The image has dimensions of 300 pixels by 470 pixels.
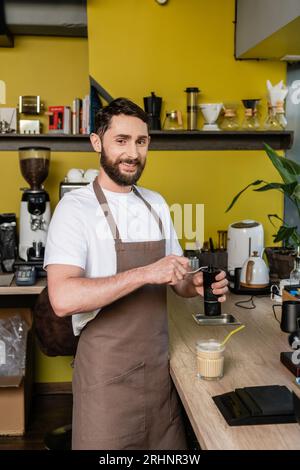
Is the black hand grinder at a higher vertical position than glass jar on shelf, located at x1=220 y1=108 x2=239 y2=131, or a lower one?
lower

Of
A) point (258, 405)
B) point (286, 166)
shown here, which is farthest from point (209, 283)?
point (258, 405)

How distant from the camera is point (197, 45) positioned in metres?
3.59

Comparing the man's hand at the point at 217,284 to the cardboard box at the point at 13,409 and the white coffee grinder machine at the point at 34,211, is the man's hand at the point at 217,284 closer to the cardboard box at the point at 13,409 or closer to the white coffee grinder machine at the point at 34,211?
the white coffee grinder machine at the point at 34,211

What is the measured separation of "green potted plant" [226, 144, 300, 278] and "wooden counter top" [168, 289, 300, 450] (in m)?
0.36

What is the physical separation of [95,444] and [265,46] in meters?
2.38

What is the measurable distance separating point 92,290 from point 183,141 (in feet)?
6.97

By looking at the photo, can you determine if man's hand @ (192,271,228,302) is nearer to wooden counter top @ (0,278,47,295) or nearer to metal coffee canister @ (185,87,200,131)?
wooden counter top @ (0,278,47,295)

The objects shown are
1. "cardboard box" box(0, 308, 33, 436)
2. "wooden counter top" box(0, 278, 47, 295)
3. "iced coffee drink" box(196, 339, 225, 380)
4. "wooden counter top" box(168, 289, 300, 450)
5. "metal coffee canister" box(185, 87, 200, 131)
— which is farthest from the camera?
"metal coffee canister" box(185, 87, 200, 131)

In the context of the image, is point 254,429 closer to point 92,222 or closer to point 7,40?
point 92,222

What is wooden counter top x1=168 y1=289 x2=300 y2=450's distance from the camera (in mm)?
1353

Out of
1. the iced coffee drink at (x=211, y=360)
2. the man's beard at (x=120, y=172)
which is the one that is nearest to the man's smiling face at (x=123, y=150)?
the man's beard at (x=120, y=172)

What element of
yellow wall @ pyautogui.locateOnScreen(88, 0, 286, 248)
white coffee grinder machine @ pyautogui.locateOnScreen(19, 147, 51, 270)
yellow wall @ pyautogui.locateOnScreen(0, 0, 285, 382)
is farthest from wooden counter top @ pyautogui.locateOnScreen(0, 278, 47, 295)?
yellow wall @ pyautogui.locateOnScreen(88, 0, 286, 248)

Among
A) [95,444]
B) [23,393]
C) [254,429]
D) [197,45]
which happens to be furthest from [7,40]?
[254,429]

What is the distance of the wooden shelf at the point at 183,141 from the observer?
3.63 m
